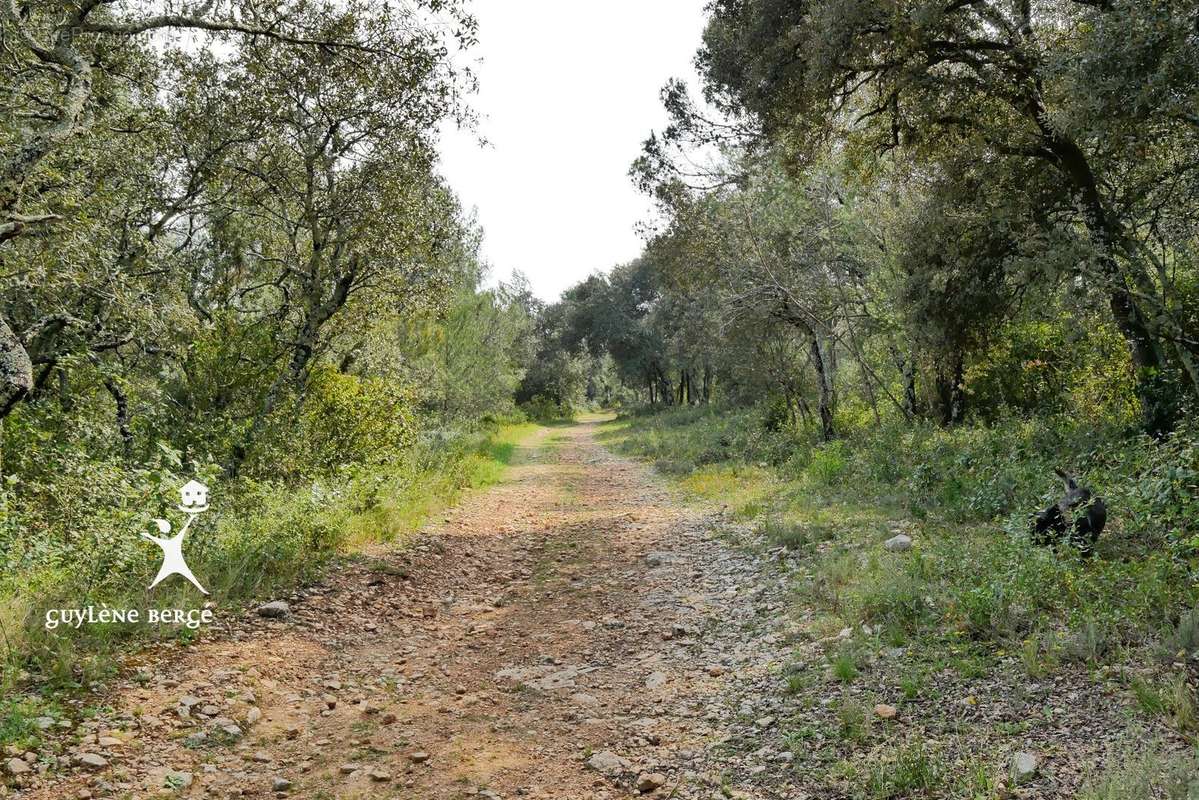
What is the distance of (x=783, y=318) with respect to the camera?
1794 centimetres

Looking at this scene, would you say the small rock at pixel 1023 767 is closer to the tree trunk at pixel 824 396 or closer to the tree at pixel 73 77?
the tree at pixel 73 77

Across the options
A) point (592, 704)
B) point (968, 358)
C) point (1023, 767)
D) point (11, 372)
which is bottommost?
point (592, 704)

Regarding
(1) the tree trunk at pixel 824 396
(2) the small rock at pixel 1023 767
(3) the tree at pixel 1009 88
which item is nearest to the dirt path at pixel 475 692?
(2) the small rock at pixel 1023 767

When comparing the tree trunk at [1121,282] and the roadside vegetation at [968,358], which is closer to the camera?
the roadside vegetation at [968,358]

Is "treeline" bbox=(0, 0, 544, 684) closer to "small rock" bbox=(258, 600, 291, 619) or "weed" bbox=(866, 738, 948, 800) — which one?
"small rock" bbox=(258, 600, 291, 619)

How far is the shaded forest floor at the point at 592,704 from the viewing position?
380cm

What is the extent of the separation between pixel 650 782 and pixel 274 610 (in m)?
4.55

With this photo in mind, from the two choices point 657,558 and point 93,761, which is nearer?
point 93,761

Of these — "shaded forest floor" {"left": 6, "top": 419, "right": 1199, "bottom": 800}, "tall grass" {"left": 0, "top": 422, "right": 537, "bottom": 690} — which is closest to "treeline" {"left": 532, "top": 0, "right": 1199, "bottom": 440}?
"shaded forest floor" {"left": 6, "top": 419, "right": 1199, "bottom": 800}

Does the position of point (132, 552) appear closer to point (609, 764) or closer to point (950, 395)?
point (609, 764)

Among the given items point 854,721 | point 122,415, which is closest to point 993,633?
point 854,721

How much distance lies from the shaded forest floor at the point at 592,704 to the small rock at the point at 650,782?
0.01 meters

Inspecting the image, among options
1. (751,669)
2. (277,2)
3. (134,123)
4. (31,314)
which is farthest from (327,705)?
(134,123)

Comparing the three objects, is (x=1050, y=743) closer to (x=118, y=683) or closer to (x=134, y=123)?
(x=118, y=683)
